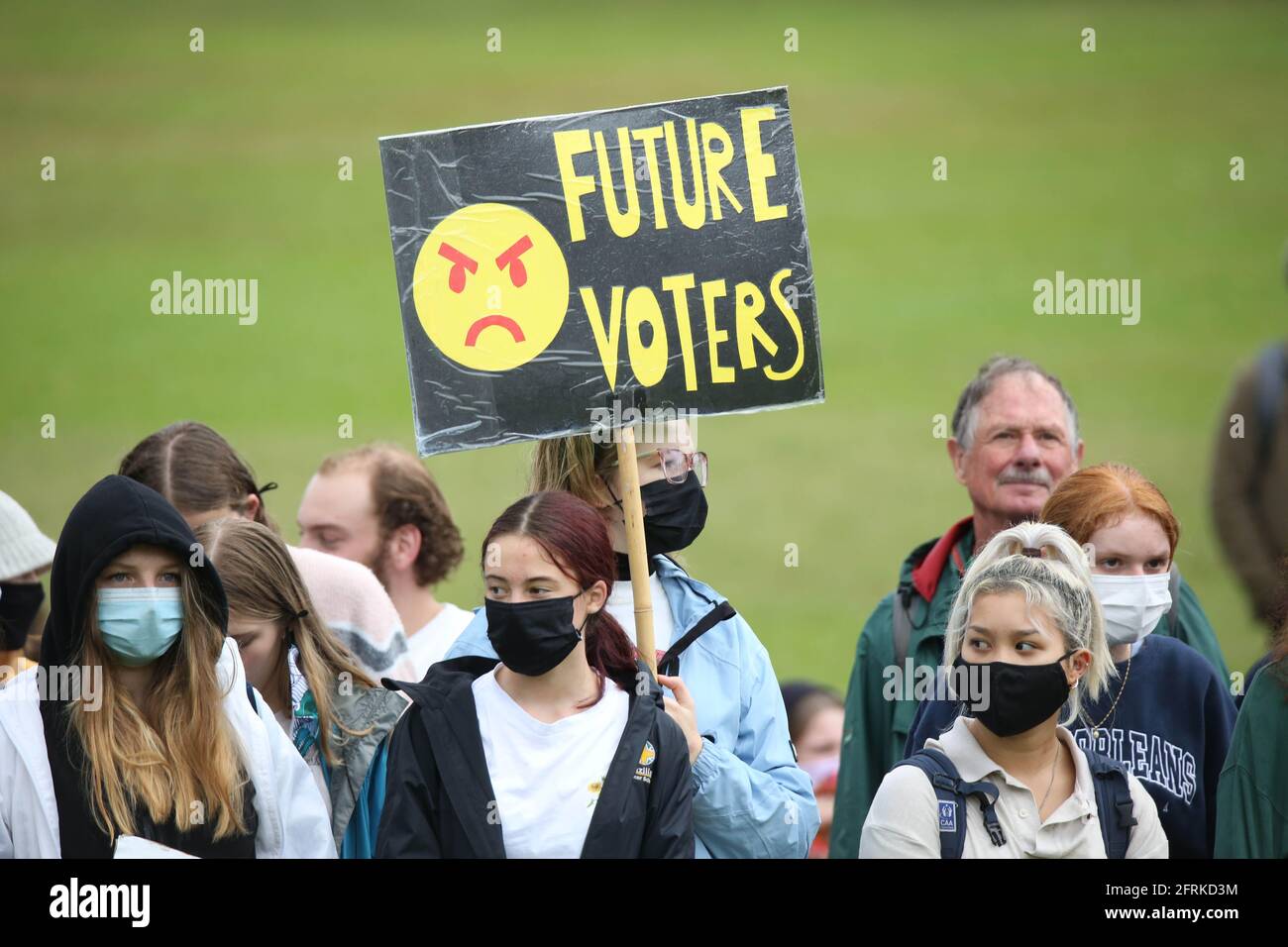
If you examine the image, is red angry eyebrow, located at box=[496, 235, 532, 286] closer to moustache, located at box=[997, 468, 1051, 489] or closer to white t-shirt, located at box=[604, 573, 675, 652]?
white t-shirt, located at box=[604, 573, 675, 652]

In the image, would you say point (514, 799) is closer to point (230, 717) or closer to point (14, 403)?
point (230, 717)

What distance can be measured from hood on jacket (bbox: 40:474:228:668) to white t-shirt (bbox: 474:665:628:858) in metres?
0.85

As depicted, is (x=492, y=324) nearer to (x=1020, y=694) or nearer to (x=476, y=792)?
(x=476, y=792)

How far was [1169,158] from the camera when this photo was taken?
29.0m

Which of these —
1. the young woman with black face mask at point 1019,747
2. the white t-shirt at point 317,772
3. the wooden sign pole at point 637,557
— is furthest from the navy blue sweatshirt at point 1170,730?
the white t-shirt at point 317,772

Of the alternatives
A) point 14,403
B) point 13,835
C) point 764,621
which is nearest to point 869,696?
point 13,835

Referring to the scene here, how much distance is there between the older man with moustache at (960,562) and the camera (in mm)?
6301

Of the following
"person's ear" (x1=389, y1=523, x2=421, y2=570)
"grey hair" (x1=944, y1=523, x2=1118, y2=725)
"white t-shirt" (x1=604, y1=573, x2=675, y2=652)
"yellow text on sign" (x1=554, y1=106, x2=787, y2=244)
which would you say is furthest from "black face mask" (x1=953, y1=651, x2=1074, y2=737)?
"person's ear" (x1=389, y1=523, x2=421, y2=570)

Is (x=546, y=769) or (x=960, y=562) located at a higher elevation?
(x=960, y=562)

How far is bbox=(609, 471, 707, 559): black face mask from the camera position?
5.34 m

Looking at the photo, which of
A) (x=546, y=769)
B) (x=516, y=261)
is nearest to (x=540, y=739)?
(x=546, y=769)

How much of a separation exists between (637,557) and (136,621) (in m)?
1.26

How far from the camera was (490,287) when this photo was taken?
5.25 m
